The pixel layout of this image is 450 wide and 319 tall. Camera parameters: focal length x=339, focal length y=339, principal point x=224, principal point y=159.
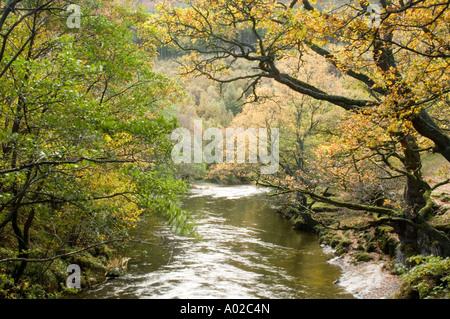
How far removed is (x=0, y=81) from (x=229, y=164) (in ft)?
82.4

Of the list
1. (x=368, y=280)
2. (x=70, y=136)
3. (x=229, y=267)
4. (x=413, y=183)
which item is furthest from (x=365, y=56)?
(x=229, y=267)

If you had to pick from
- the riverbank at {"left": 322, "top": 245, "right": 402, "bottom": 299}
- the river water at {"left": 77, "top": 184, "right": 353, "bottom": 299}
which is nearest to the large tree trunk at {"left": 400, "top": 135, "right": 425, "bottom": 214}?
the riverbank at {"left": 322, "top": 245, "right": 402, "bottom": 299}

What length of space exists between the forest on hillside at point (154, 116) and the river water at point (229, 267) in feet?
5.28

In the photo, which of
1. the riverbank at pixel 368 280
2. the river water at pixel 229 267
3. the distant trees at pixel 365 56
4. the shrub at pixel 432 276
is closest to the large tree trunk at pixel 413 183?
the distant trees at pixel 365 56

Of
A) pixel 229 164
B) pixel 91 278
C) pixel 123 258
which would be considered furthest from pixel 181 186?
pixel 229 164

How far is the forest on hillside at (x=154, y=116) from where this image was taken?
580 centimetres

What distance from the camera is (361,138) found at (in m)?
7.76

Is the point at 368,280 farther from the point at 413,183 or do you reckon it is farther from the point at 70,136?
the point at 70,136

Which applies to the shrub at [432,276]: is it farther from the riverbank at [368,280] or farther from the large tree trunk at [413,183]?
the riverbank at [368,280]

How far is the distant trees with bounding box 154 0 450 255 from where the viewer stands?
22.1 feet

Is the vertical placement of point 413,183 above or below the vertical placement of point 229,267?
above

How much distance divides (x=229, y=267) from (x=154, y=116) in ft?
26.7

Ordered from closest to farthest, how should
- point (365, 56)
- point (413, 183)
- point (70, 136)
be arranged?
point (70, 136) < point (365, 56) < point (413, 183)

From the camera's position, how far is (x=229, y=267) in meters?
15.0
